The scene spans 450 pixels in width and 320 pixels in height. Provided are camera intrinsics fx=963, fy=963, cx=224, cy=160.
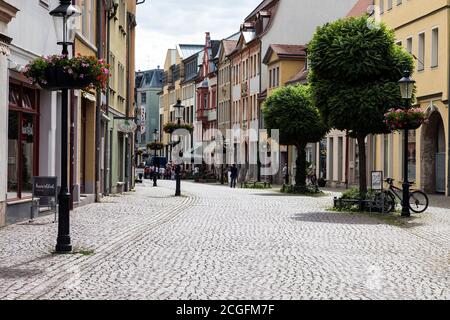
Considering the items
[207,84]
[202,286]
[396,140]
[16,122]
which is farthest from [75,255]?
[207,84]

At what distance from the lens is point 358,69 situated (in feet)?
91.5

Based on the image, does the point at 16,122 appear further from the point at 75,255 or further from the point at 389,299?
the point at 389,299

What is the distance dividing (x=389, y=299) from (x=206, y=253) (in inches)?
209

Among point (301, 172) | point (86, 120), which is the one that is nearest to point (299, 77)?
point (301, 172)

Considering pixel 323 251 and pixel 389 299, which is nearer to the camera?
pixel 389 299

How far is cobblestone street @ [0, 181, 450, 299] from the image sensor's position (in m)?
10.6

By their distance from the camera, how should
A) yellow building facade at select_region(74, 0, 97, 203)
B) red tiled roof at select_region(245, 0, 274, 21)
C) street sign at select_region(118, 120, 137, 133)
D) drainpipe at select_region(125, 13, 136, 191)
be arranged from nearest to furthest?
1. yellow building facade at select_region(74, 0, 97, 203)
2. street sign at select_region(118, 120, 137, 133)
3. drainpipe at select_region(125, 13, 136, 191)
4. red tiled roof at select_region(245, 0, 274, 21)

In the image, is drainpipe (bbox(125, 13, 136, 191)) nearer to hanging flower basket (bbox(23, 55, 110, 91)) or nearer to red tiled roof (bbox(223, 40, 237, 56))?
hanging flower basket (bbox(23, 55, 110, 91))

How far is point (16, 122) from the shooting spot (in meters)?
20.6

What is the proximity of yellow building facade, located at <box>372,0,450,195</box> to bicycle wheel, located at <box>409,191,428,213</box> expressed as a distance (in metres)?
14.5

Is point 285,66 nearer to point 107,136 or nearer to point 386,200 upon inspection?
point 107,136

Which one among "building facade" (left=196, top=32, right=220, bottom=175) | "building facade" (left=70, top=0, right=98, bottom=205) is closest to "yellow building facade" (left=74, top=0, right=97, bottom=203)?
"building facade" (left=70, top=0, right=98, bottom=205)

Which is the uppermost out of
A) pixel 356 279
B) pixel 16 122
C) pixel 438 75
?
pixel 438 75
